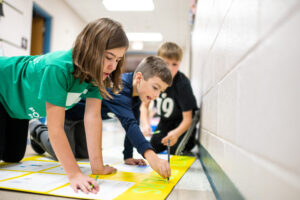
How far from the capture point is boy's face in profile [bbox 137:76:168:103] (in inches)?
47.1

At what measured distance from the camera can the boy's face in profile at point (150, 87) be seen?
3.92 ft

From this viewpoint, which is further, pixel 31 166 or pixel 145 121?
pixel 145 121

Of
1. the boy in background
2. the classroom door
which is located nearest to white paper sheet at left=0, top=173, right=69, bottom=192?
the boy in background

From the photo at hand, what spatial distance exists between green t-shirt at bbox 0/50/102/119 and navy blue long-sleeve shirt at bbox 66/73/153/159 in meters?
0.12

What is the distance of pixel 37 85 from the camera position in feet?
3.08

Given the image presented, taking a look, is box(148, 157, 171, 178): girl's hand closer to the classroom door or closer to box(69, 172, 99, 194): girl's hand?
box(69, 172, 99, 194): girl's hand

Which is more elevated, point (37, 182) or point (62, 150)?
point (62, 150)

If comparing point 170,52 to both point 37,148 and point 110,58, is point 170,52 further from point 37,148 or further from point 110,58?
point 37,148

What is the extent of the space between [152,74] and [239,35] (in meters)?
0.71

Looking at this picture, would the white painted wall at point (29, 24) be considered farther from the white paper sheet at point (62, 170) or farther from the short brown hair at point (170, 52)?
the white paper sheet at point (62, 170)

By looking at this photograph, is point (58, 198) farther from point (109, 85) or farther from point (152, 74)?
point (152, 74)

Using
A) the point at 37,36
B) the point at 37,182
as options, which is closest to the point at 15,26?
the point at 37,36

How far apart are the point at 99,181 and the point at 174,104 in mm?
1071

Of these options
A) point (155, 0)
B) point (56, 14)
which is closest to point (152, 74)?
point (155, 0)
